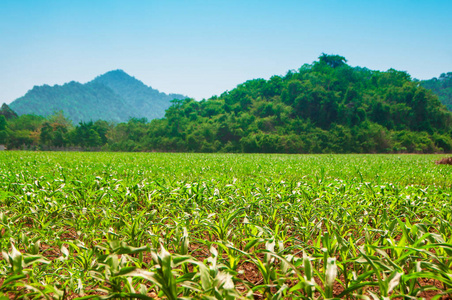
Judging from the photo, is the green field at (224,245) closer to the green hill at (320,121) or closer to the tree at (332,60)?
the green hill at (320,121)

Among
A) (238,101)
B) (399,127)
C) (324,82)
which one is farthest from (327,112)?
(238,101)

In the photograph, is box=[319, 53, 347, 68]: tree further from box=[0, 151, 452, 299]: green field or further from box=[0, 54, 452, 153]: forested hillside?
box=[0, 151, 452, 299]: green field

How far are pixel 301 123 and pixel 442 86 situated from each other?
71080 millimetres

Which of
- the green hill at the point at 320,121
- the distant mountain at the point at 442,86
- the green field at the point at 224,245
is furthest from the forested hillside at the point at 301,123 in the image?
the green field at the point at 224,245

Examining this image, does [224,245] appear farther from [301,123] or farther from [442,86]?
[442,86]

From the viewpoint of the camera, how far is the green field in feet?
4.58

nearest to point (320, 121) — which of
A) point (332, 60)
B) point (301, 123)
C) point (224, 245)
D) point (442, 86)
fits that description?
point (301, 123)

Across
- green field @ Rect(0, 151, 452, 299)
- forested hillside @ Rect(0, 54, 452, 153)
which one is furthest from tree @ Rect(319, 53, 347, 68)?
green field @ Rect(0, 151, 452, 299)

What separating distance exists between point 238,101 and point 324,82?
704 inches

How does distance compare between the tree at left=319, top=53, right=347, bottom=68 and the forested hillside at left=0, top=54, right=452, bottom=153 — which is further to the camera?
the tree at left=319, top=53, right=347, bottom=68

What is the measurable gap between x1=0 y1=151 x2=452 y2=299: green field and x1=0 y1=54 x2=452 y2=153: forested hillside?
39932 mm

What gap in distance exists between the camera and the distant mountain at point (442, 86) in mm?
81075

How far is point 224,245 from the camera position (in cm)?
183

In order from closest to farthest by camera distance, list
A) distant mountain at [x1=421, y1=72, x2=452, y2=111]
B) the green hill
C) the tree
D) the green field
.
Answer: the green field
the green hill
the tree
distant mountain at [x1=421, y1=72, x2=452, y2=111]
